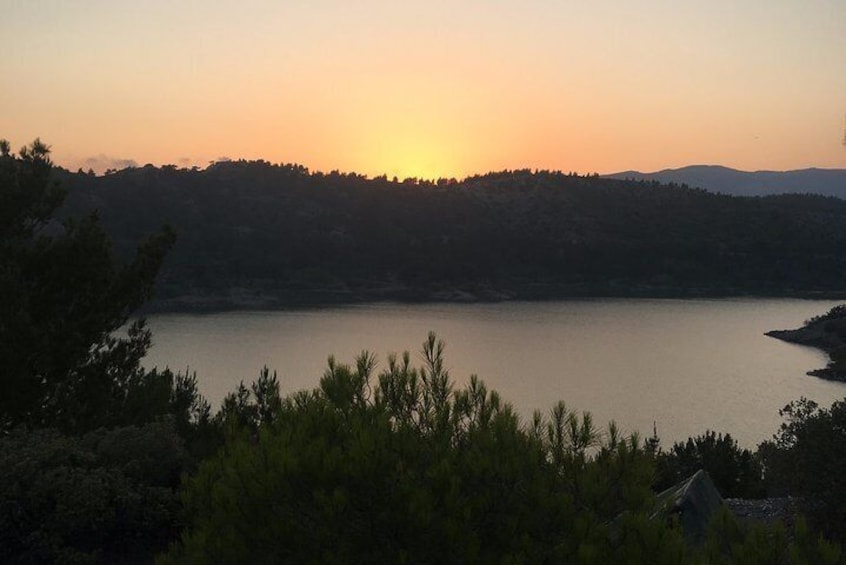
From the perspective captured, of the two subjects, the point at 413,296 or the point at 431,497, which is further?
the point at 413,296

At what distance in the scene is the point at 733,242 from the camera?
117m

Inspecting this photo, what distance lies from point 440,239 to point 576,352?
186 feet

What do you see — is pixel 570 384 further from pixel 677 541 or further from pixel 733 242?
pixel 733 242

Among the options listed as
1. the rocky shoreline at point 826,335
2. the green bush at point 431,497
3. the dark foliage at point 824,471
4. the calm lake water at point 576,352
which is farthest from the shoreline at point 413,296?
the green bush at point 431,497

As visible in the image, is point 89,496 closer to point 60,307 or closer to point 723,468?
point 60,307

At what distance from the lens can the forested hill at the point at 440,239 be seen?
327 feet

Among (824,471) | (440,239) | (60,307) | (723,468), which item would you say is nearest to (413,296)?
(440,239)

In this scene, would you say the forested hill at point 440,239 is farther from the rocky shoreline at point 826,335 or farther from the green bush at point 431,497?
the green bush at point 431,497

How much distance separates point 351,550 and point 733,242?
121427mm

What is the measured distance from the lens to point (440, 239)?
115188 millimetres

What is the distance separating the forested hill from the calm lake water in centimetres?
1430

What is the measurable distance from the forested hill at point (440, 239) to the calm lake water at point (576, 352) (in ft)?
46.9

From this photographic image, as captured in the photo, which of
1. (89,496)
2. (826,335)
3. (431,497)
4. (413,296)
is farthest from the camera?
(413,296)

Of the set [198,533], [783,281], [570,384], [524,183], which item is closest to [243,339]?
[570,384]
